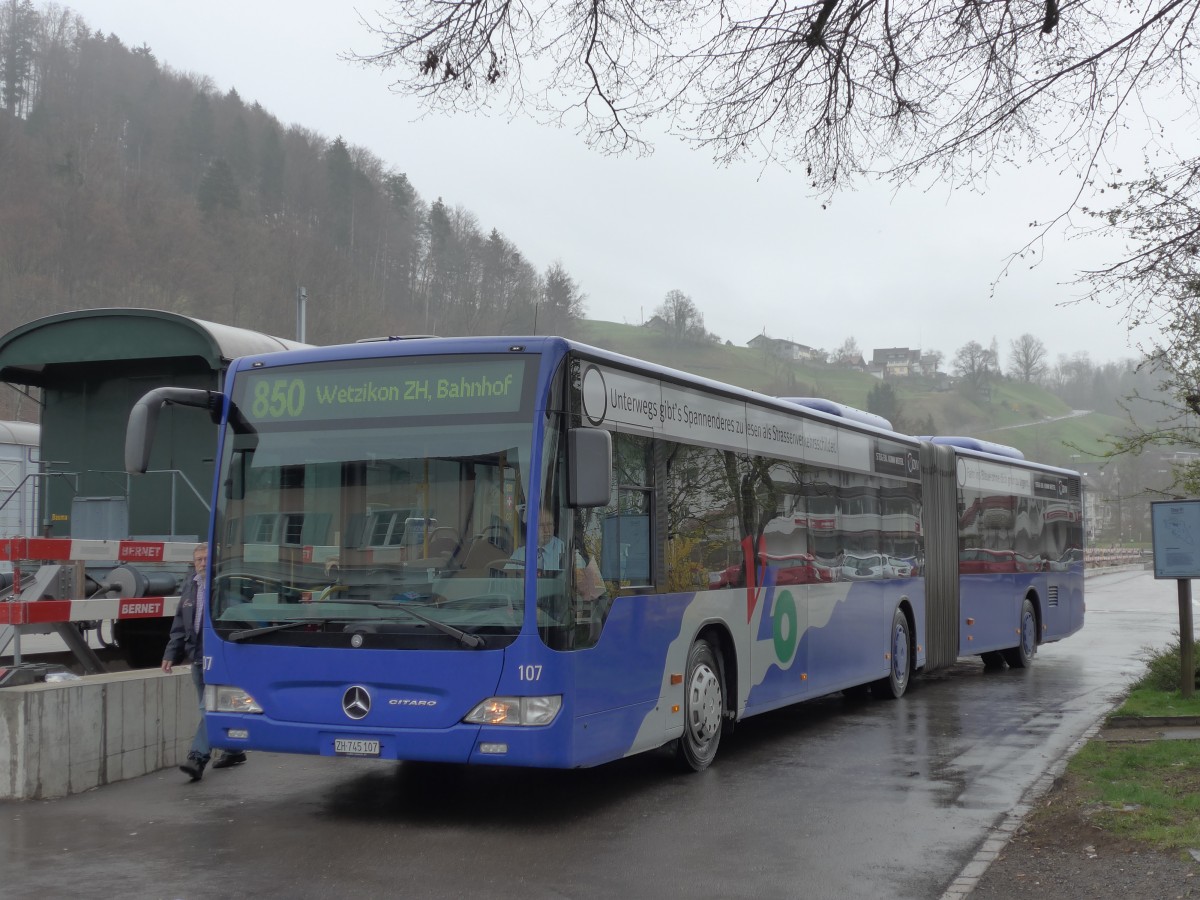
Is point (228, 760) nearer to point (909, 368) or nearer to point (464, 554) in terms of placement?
point (464, 554)

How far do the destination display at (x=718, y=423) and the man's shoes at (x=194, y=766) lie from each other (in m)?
3.78

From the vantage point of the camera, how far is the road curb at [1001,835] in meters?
6.43

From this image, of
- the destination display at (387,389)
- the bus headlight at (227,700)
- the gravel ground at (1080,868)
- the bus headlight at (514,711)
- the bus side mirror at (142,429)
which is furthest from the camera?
the bus headlight at (227,700)

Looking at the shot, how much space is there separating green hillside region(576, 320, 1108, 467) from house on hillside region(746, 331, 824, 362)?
83 cm

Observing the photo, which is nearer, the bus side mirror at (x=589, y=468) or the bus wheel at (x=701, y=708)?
the bus side mirror at (x=589, y=468)

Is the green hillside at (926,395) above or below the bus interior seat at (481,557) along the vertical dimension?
above

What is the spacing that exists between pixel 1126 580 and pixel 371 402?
55331 millimetres

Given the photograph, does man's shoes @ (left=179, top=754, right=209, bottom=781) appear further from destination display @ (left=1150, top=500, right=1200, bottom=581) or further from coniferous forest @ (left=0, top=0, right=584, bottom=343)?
coniferous forest @ (left=0, top=0, right=584, bottom=343)

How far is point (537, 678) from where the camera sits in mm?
7500

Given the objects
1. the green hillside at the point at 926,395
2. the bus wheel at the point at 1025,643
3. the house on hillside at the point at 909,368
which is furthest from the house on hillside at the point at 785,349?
the bus wheel at the point at 1025,643

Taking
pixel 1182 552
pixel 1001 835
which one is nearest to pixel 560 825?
pixel 1001 835

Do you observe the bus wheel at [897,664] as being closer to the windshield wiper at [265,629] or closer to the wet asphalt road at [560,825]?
the wet asphalt road at [560,825]

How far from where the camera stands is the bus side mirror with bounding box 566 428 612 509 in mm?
7680

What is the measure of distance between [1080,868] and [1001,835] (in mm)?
928
